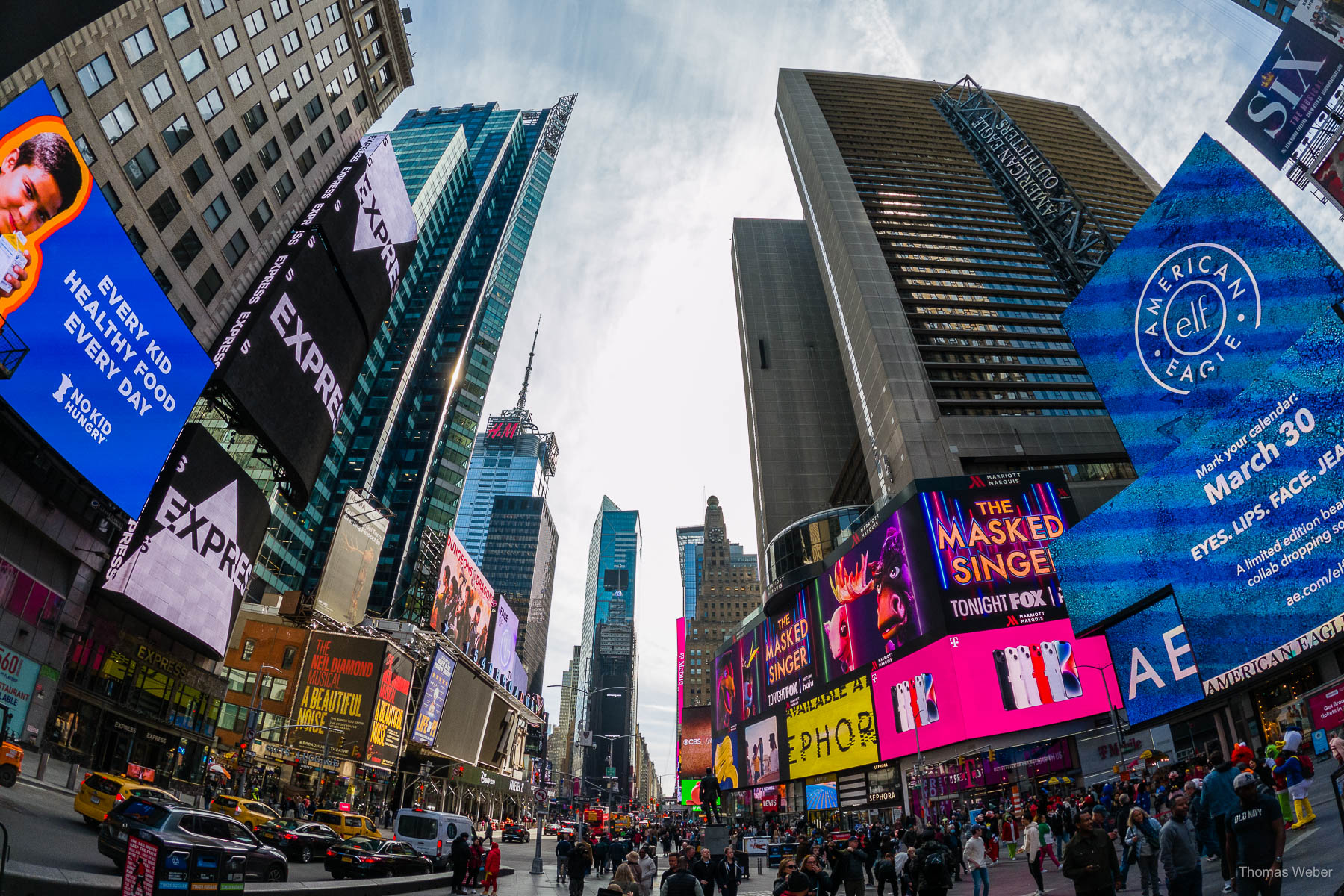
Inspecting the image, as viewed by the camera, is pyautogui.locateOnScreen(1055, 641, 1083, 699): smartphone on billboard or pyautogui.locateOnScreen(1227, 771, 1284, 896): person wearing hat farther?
pyautogui.locateOnScreen(1055, 641, 1083, 699): smartphone on billboard

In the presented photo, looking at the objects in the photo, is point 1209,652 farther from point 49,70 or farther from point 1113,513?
point 49,70

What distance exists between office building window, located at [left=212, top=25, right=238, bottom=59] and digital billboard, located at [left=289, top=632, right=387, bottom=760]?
41.0m

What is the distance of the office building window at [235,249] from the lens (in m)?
42.8

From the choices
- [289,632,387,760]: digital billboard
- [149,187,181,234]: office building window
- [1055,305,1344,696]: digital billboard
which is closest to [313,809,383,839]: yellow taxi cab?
[289,632,387,760]: digital billboard

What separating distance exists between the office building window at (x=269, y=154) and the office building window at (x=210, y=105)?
11.9 ft

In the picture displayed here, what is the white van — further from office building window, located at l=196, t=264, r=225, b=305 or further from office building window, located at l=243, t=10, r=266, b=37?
office building window, located at l=243, t=10, r=266, b=37

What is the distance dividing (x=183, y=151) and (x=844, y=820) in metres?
64.6

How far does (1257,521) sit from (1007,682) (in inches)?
985

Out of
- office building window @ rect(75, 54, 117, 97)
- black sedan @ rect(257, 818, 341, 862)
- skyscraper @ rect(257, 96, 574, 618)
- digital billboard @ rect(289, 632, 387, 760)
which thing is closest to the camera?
black sedan @ rect(257, 818, 341, 862)

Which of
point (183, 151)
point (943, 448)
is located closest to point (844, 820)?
point (943, 448)

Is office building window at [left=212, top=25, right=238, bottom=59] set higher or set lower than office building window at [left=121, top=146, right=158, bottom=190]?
higher

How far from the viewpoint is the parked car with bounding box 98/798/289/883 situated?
13930 millimetres

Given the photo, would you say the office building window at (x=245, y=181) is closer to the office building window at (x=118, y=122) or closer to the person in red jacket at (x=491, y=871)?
the office building window at (x=118, y=122)

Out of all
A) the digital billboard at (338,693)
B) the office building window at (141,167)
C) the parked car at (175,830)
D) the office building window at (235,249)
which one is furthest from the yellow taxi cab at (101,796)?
the digital billboard at (338,693)
